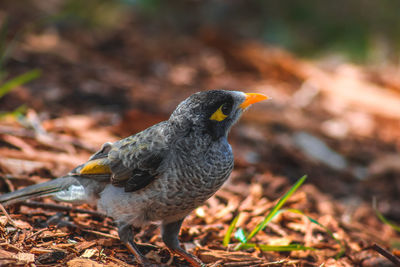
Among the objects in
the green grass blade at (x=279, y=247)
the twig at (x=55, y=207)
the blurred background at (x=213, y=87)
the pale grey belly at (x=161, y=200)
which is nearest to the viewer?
the pale grey belly at (x=161, y=200)

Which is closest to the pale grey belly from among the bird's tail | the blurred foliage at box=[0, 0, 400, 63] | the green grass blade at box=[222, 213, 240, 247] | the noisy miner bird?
the noisy miner bird

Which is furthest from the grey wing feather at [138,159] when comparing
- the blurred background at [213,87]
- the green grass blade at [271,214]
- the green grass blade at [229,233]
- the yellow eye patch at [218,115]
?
the blurred background at [213,87]

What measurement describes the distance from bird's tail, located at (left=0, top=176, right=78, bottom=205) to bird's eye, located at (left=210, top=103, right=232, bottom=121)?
1.29 metres

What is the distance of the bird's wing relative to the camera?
3262mm

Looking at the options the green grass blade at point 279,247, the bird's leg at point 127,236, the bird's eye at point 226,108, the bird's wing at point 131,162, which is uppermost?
the bird's eye at point 226,108

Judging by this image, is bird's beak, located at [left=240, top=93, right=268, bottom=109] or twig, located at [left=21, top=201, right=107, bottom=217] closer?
bird's beak, located at [left=240, top=93, right=268, bottom=109]

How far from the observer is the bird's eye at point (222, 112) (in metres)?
3.38

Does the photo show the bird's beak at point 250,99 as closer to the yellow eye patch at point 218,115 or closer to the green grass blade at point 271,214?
the yellow eye patch at point 218,115

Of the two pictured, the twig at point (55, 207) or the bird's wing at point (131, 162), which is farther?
the twig at point (55, 207)

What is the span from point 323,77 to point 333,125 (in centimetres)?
182

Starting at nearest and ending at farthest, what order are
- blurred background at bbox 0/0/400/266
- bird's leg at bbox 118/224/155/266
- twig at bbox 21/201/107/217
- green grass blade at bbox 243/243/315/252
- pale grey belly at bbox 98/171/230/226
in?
pale grey belly at bbox 98/171/230/226 < bird's leg at bbox 118/224/155/266 < green grass blade at bbox 243/243/315/252 < twig at bbox 21/201/107/217 < blurred background at bbox 0/0/400/266

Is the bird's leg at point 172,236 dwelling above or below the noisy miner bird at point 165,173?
below

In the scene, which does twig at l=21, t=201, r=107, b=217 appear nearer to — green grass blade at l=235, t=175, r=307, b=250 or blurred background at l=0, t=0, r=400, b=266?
blurred background at l=0, t=0, r=400, b=266

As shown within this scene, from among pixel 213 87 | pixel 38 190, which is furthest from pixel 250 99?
pixel 213 87
